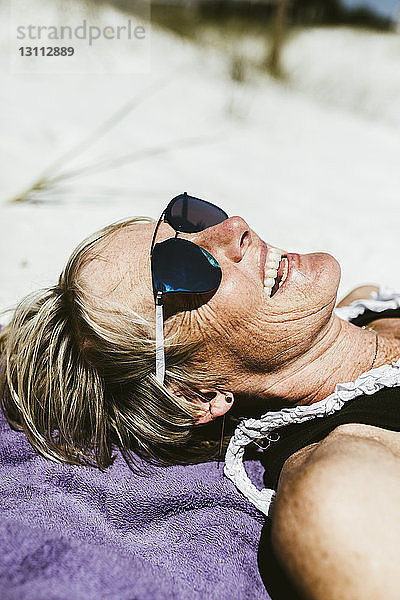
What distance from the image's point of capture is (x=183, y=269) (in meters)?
1.74

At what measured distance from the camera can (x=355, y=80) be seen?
7.64 meters

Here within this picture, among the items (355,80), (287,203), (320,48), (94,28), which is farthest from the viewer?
(320,48)

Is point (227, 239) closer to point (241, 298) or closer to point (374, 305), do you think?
point (241, 298)

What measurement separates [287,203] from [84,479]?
2.78m

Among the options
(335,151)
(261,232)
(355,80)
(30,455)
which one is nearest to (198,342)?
(30,455)

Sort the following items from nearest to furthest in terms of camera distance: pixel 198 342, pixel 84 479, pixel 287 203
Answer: pixel 198 342, pixel 84 479, pixel 287 203

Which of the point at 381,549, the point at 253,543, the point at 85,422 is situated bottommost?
the point at 253,543

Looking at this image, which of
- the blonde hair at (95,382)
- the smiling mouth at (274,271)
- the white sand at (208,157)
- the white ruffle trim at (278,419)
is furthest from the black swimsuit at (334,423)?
the white sand at (208,157)

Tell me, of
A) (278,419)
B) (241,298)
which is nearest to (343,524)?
(278,419)

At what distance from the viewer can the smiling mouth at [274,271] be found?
186cm

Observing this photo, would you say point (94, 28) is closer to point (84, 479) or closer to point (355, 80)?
point (355, 80)

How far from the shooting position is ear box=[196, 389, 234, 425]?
1895mm

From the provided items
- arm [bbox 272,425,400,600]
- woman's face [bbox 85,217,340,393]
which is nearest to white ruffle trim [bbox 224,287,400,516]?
woman's face [bbox 85,217,340,393]

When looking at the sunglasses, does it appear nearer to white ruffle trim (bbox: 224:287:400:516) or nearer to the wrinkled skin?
the wrinkled skin
